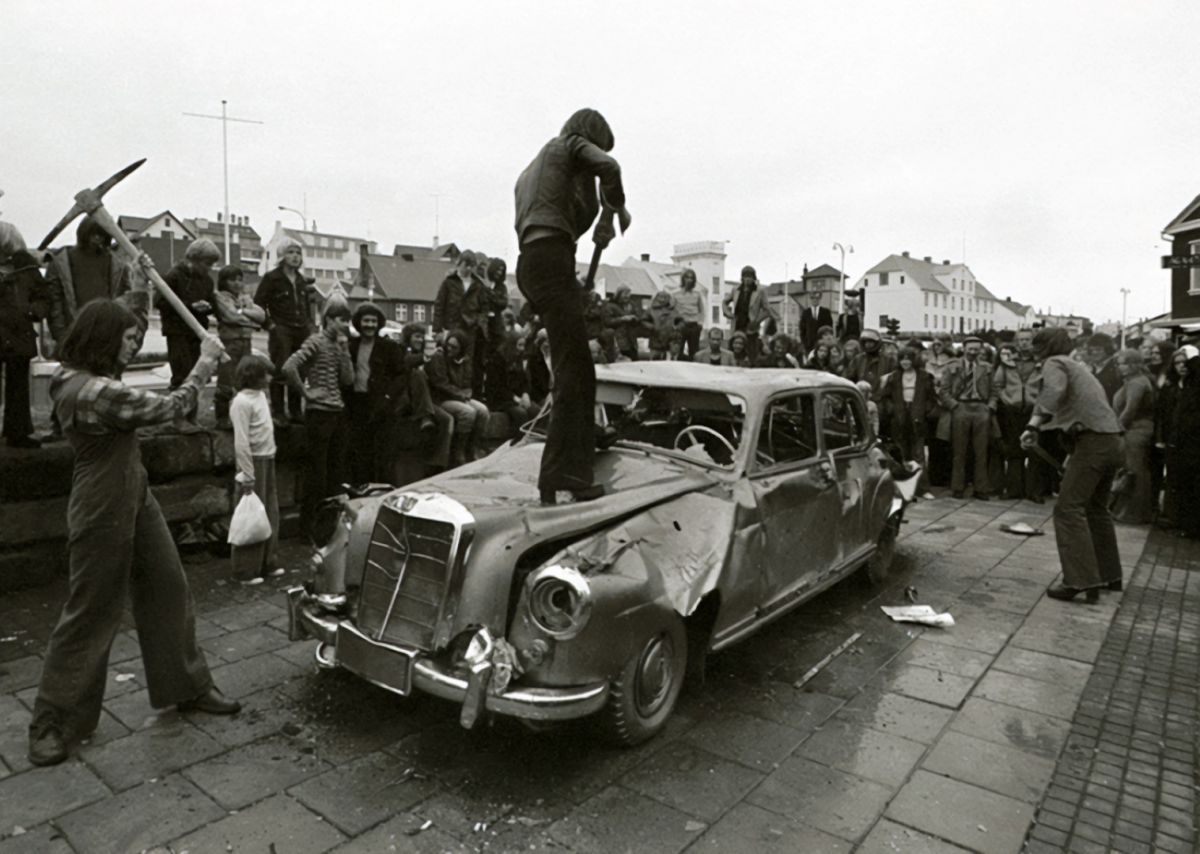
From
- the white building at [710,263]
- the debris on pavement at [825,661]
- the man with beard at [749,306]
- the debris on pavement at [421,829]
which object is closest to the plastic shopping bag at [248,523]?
the debris on pavement at [421,829]

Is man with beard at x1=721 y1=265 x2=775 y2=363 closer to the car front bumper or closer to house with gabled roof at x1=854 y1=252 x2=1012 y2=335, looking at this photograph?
the car front bumper

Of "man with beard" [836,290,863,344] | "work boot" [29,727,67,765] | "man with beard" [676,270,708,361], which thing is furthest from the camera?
"man with beard" [836,290,863,344]

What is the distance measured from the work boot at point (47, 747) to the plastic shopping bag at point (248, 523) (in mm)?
2401

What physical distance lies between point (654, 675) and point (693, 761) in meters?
0.43

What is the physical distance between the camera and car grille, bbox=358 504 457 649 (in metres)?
Result: 3.89

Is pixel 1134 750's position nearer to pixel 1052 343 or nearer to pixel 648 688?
pixel 648 688

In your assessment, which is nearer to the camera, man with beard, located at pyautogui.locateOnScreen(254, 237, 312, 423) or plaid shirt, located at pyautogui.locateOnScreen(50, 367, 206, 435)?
plaid shirt, located at pyautogui.locateOnScreen(50, 367, 206, 435)

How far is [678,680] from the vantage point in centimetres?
418

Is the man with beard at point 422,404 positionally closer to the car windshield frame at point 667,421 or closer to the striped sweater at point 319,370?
the striped sweater at point 319,370

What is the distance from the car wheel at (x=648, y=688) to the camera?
377 centimetres

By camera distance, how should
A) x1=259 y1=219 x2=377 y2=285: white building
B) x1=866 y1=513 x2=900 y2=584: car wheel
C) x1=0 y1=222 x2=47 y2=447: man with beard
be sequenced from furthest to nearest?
1. x1=259 y1=219 x2=377 y2=285: white building
2. x1=866 y1=513 x2=900 y2=584: car wheel
3. x1=0 y1=222 x2=47 y2=447: man with beard

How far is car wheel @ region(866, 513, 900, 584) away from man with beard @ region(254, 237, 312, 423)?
5598mm

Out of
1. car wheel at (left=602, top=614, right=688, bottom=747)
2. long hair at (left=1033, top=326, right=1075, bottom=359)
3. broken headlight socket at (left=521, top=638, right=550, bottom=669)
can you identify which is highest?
long hair at (left=1033, top=326, right=1075, bottom=359)

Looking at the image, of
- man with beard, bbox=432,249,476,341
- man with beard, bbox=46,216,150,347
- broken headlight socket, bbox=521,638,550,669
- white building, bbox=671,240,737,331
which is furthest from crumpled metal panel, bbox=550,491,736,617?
white building, bbox=671,240,737,331
